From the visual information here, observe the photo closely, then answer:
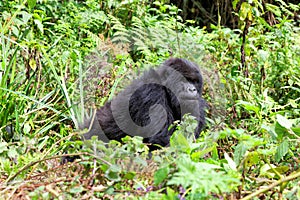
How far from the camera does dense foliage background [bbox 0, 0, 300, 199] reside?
6.08 ft

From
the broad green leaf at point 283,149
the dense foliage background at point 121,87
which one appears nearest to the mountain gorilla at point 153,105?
the dense foliage background at point 121,87

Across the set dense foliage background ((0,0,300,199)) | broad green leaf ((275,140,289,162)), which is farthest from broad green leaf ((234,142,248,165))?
broad green leaf ((275,140,289,162))

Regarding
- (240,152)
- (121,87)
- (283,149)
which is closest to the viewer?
(240,152)

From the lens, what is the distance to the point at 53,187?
185cm

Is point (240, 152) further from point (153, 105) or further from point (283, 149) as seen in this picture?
point (153, 105)

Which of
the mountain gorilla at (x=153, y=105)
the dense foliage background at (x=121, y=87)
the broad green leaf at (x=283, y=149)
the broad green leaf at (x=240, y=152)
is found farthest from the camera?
the mountain gorilla at (x=153, y=105)

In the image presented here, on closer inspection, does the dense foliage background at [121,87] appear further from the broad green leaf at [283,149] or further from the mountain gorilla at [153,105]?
the mountain gorilla at [153,105]

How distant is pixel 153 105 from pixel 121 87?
885mm

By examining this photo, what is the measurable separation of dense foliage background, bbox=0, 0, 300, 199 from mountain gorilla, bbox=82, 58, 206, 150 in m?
0.27

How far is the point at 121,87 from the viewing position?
4.38 meters

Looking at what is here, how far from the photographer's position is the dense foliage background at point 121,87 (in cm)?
185

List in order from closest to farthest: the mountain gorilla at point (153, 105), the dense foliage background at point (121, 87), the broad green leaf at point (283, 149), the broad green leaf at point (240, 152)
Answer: the dense foliage background at point (121, 87), the broad green leaf at point (240, 152), the broad green leaf at point (283, 149), the mountain gorilla at point (153, 105)

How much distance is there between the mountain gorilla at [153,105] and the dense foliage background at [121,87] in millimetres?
273

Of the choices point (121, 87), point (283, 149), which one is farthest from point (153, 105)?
point (283, 149)
